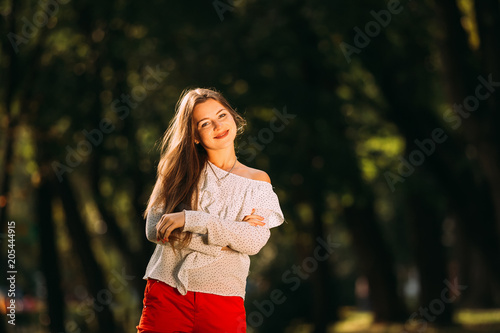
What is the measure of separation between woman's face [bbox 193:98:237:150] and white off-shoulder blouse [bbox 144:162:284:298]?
0.13m

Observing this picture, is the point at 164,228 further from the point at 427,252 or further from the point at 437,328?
the point at 427,252

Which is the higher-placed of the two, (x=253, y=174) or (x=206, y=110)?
(x=206, y=110)

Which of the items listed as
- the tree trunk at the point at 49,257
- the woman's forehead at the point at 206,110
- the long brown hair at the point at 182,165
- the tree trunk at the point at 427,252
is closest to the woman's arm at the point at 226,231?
the long brown hair at the point at 182,165

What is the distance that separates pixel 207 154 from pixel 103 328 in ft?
54.8

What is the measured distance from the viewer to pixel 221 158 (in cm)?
418

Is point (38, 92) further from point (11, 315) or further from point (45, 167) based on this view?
point (11, 315)

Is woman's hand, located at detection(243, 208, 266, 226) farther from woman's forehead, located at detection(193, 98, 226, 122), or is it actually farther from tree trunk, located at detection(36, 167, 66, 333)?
tree trunk, located at detection(36, 167, 66, 333)

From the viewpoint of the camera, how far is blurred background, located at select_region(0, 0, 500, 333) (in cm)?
1394

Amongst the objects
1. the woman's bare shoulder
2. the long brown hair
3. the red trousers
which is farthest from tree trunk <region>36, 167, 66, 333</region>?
the red trousers

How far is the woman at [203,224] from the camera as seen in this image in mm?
3838

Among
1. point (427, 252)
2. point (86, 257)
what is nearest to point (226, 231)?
point (427, 252)

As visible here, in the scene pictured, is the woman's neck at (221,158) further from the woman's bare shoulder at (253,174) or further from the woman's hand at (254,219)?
the woman's hand at (254,219)

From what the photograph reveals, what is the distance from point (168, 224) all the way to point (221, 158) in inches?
22.6

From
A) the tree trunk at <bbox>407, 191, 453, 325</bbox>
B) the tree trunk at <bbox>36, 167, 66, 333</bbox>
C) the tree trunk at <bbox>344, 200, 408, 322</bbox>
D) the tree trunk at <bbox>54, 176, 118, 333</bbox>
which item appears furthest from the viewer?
the tree trunk at <bbox>344, 200, 408, 322</bbox>
